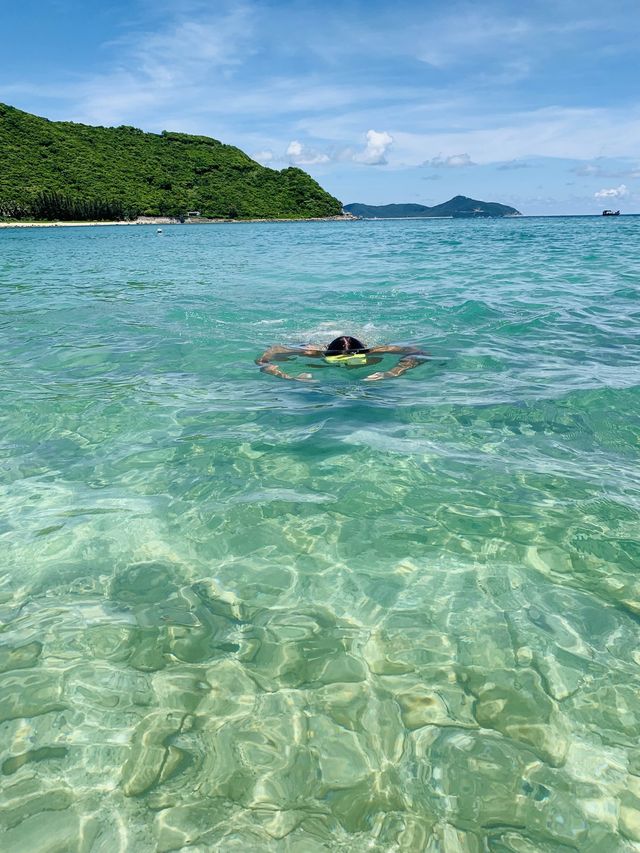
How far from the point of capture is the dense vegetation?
112 meters

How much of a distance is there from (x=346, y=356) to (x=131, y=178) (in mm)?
152411

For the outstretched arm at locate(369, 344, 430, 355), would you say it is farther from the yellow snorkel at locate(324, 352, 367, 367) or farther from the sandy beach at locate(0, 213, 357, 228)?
the sandy beach at locate(0, 213, 357, 228)

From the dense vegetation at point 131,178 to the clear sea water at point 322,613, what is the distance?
117 meters

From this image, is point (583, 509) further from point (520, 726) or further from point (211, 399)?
point (211, 399)

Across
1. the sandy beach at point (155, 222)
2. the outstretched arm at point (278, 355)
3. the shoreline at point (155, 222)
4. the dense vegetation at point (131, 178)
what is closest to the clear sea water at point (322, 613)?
the outstretched arm at point (278, 355)

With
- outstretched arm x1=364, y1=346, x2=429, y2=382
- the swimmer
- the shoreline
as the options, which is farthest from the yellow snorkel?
the shoreline

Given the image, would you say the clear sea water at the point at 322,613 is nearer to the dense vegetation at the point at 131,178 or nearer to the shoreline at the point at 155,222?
the shoreline at the point at 155,222

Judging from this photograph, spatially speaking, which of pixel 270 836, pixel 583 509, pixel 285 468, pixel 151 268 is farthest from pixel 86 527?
pixel 151 268

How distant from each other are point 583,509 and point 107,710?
13.4ft

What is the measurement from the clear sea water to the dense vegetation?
11684 centimetres

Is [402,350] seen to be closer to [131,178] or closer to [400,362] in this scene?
[400,362]

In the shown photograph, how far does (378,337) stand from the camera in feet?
40.5

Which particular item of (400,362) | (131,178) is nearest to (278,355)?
(400,362)

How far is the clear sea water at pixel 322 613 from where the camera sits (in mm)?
2592
